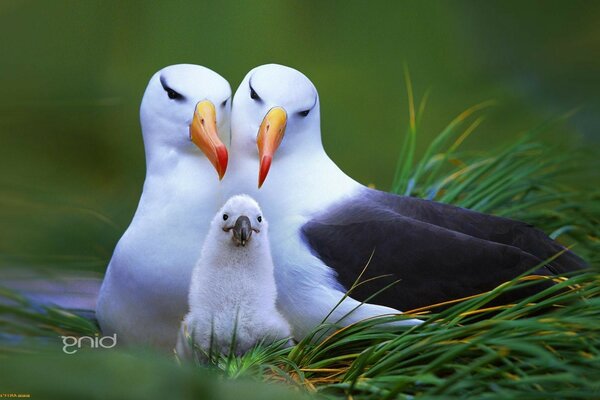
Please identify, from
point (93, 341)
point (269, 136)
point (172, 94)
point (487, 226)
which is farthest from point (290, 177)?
point (93, 341)

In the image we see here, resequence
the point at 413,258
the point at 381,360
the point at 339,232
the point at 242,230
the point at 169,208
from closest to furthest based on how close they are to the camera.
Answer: the point at 381,360, the point at 242,230, the point at 413,258, the point at 339,232, the point at 169,208

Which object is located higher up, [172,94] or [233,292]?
[172,94]

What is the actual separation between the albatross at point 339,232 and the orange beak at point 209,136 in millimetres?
117

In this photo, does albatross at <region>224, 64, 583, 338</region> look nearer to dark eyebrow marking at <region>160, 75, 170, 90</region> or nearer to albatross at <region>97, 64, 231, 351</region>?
albatross at <region>97, 64, 231, 351</region>

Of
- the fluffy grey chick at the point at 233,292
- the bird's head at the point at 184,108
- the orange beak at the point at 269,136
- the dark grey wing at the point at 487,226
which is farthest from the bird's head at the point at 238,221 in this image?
the dark grey wing at the point at 487,226

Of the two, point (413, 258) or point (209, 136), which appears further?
point (209, 136)

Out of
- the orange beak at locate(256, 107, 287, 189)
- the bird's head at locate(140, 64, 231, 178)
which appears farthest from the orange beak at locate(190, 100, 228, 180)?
the orange beak at locate(256, 107, 287, 189)

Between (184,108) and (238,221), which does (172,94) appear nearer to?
(184,108)

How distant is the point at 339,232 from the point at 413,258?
24 centimetres

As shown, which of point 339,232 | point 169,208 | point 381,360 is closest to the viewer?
point 381,360

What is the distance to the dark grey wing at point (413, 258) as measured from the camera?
2.98 m

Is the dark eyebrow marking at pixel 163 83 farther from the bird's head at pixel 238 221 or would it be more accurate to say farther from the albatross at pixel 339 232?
the bird's head at pixel 238 221

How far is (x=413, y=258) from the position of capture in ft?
9.92

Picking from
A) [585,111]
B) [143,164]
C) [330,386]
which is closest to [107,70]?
[143,164]
